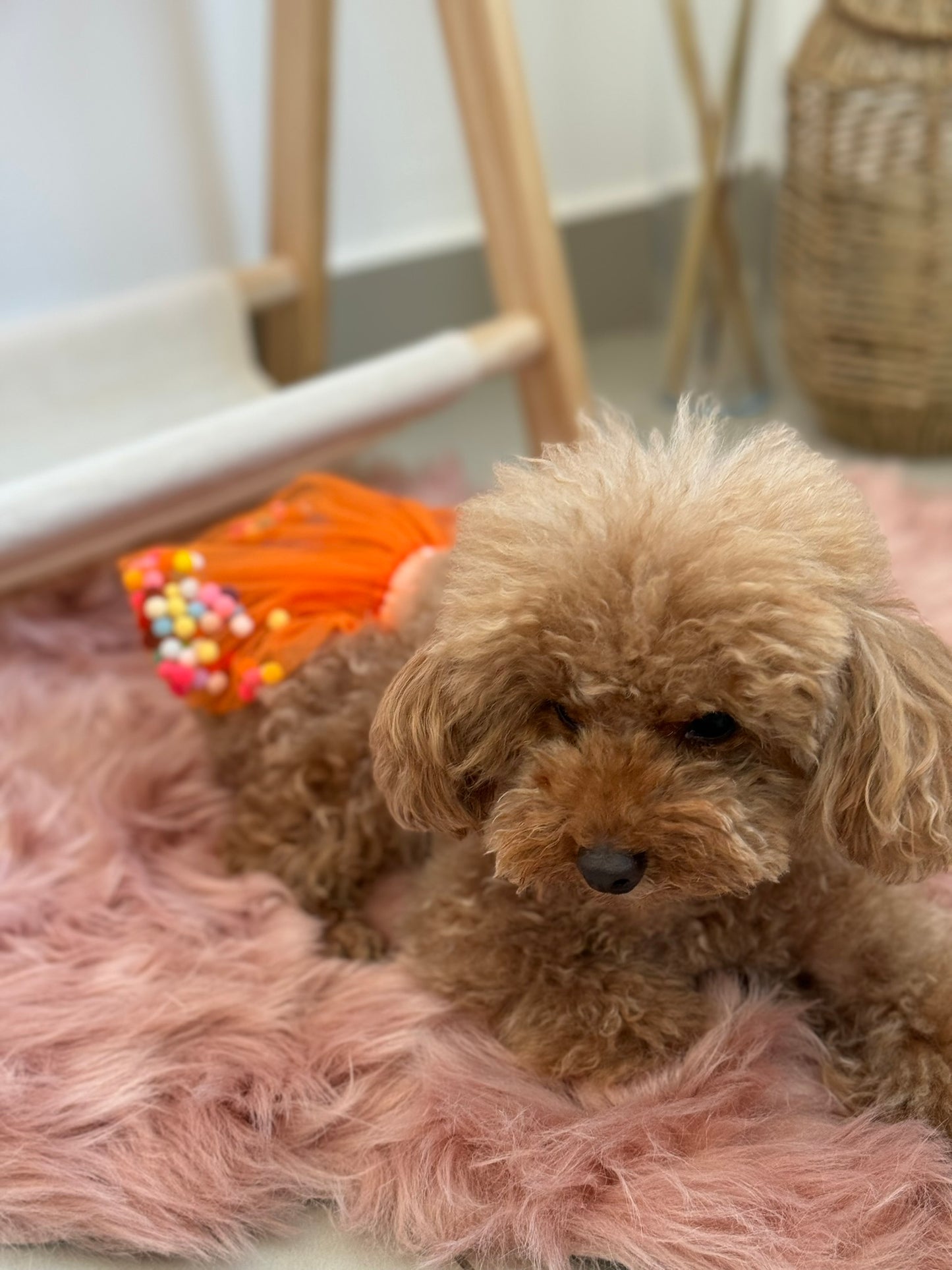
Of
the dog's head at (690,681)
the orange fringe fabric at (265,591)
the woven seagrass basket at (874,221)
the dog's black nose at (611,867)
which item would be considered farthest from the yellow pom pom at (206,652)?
the woven seagrass basket at (874,221)

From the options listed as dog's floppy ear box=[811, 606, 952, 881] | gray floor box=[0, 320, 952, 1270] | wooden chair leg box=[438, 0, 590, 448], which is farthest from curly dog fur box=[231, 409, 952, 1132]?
gray floor box=[0, 320, 952, 1270]

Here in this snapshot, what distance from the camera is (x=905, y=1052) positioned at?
0.76 m

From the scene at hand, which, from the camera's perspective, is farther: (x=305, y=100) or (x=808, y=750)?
(x=305, y=100)

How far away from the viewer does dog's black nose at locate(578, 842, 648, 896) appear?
0.67 meters

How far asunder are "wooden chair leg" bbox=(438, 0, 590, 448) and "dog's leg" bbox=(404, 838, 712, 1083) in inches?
24.7

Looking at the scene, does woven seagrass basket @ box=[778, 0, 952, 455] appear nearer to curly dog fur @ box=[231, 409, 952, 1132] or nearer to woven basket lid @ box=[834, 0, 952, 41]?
woven basket lid @ box=[834, 0, 952, 41]

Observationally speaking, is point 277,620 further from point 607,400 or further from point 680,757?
point 607,400

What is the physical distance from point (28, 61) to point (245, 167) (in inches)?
13.0

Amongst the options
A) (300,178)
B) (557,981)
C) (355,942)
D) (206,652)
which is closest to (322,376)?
(300,178)

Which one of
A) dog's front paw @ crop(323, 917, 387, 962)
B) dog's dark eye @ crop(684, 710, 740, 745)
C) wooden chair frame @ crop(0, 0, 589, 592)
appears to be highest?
wooden chair frame @ crop(0, 0, 589, 592)

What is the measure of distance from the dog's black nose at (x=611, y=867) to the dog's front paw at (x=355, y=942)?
0.33 meters

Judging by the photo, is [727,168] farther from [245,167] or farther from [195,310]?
[195,310]

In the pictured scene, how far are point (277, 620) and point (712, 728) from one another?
44 cm

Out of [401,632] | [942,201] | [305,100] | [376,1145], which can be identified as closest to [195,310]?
[305,100]
